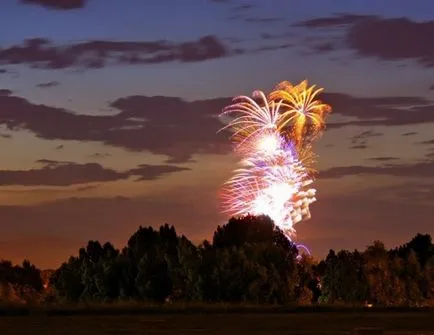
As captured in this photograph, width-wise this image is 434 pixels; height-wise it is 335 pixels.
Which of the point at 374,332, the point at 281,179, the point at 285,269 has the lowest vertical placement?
the point at 374,332

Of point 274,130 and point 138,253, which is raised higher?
point 274,130

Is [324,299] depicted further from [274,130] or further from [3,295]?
[3,295]

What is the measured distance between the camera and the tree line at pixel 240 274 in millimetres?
89688

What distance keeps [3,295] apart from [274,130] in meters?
26.4

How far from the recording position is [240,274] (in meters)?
89.7

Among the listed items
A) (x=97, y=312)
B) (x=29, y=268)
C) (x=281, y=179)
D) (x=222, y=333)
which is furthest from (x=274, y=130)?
(x=29, y=268)

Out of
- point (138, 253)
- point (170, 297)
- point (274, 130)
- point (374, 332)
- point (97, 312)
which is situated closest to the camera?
→ point (374, 332)

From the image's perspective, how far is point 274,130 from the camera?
81500mm

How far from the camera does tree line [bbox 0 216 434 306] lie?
89.7 meters

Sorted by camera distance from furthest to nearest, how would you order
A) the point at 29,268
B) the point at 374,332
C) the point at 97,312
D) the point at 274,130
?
the point at 29,268, the point at 274,130, the point at 97,312, the point at 374,332

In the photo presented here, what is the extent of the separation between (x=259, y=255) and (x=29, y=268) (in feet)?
253

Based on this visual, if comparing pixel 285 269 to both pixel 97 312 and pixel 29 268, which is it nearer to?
pixel 97 312

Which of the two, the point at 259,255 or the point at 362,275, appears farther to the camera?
the point at 362,275

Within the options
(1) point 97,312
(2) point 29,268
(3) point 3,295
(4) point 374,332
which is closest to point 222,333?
(4) point 374,332
